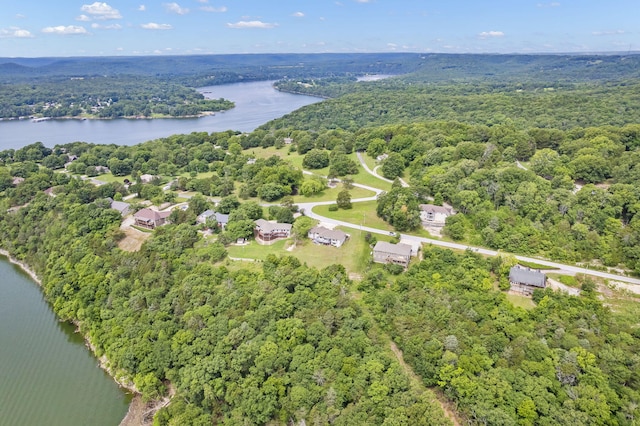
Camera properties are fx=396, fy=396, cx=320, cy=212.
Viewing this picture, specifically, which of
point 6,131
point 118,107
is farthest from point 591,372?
point 118,107

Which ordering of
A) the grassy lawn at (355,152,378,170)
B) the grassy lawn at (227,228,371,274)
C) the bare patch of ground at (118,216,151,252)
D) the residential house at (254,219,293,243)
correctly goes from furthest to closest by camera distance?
the grassy lawn at (355,152,378,170)
the bare patch of ground at (118,216,151,252)
the residential house at (254,219,293,243)
the grassy lawn at (227,228,371,274)

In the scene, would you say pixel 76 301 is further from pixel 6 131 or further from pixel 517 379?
pixel 6 131

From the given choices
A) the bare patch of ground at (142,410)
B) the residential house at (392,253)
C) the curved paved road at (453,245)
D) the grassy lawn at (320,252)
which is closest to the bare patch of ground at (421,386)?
the grassy lawn at (320,252)

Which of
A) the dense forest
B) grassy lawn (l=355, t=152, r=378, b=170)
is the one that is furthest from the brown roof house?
grassy lawn (l=355, t=152, r=378, b=170)

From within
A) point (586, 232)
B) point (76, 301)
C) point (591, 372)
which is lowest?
point (76, 301)

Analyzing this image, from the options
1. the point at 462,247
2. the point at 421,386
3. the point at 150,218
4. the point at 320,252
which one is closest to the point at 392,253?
the point at 320,252

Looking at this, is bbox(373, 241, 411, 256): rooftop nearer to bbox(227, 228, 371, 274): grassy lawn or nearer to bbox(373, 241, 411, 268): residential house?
bbox(373, 241, 411, 268): residential house
